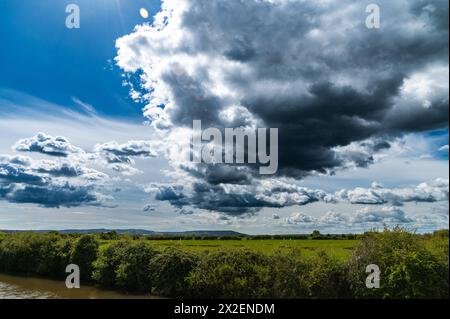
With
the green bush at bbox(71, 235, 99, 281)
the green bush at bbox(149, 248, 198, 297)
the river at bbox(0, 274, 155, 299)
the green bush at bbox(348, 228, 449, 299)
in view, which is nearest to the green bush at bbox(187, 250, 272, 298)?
the green bush at bbox(149, 248, 198, 297)

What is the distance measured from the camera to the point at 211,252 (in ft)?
95.6

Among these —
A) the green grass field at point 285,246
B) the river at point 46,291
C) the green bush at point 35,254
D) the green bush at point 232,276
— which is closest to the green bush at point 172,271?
the green bush at point 232,276

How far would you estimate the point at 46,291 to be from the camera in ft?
117

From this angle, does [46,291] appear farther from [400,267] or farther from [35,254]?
[400,267]

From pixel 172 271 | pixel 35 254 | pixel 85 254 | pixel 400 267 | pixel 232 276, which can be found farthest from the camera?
pixel 35 254

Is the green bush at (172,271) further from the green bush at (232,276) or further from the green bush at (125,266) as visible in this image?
the green bush at (125,266)

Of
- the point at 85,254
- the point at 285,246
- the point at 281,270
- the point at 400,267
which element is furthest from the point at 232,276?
the point at 85,254

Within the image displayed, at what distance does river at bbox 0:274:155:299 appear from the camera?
3277 cm

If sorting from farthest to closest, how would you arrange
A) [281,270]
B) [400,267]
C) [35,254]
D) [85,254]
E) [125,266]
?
[35,254] < [85,254] < [125,266] < [281,270] < [400,267]

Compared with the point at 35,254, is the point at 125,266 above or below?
above

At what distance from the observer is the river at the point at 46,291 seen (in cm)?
3277
